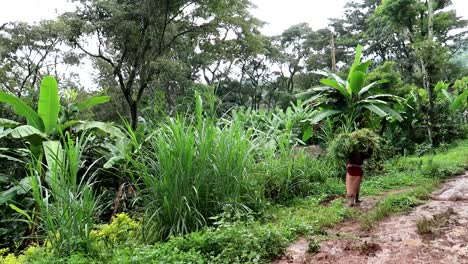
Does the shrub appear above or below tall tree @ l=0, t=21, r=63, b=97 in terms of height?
below

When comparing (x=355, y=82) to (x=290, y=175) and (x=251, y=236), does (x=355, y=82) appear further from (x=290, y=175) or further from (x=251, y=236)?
(x=251, y=236)

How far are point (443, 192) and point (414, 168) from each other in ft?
4.98

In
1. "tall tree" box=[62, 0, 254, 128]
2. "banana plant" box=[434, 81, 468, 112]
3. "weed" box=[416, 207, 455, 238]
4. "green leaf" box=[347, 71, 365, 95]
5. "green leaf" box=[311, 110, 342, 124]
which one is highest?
"tall tree" box=[62, 0, 254, 128]

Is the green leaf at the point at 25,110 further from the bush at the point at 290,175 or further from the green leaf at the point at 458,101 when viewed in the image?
the green leaf at the point at 458,101

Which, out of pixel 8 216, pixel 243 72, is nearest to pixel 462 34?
pixel 243 72

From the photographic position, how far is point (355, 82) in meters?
5.82

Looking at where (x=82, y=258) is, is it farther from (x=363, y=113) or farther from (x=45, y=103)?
(x=363, y=113)

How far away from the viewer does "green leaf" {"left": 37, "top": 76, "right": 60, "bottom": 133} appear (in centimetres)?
428

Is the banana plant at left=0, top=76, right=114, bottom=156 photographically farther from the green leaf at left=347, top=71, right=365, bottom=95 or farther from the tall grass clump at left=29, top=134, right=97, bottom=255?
the green leaf at left=347, top=71, right=365, bottom=95

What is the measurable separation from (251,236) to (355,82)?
13.5 ft

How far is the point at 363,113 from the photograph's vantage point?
6.06m

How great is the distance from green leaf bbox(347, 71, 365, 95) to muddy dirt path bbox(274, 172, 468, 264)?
9.04 feet

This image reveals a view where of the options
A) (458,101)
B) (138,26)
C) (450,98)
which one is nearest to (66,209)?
(138,26)

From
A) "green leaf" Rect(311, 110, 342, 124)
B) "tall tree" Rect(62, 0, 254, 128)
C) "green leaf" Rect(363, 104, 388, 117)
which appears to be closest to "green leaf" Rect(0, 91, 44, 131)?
"green leaf" Rect(311, 110, 342, 124)
